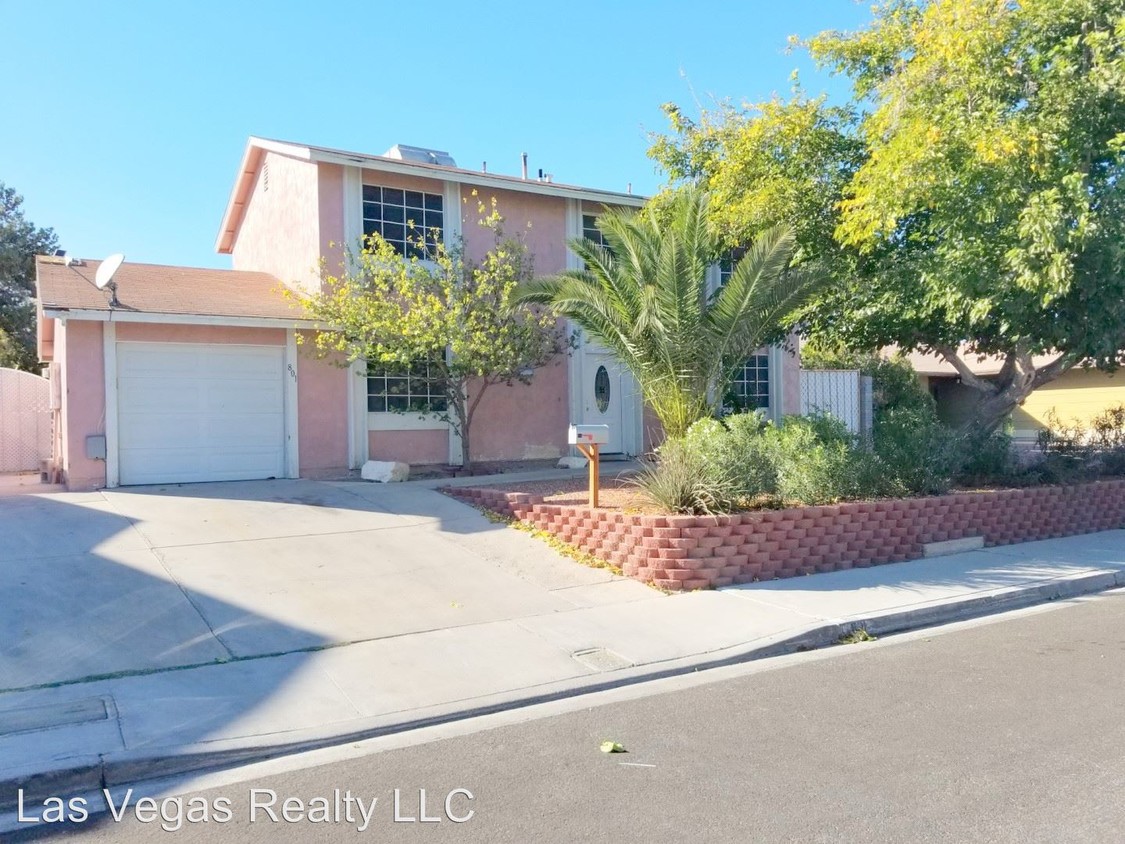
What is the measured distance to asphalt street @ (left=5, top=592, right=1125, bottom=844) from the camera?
175 inches

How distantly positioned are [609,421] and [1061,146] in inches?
344

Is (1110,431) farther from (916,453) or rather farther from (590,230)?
(590,230)

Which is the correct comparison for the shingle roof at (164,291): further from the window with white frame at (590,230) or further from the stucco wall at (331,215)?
the window with white frame at (590,230)

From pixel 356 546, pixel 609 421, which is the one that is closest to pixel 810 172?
pixel 609 421

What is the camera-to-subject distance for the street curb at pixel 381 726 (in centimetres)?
509

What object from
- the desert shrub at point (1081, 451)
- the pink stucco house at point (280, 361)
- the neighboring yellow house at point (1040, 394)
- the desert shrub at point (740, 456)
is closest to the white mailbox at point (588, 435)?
the desert shrub at point (740, 456)

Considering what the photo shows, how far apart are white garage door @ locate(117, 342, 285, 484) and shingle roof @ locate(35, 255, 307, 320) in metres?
0.57

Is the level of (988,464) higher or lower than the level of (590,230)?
lower

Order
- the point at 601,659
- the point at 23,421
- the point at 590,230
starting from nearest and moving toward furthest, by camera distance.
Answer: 1. the point at 601,659
2. the point at 590,230
3. the point at 23,421

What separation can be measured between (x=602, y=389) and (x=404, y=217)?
4885 mm

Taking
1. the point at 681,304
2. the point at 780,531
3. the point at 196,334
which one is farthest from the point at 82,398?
the point at 780,531

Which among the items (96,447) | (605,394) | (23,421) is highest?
(605,394)

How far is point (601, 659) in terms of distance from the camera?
7273 mm

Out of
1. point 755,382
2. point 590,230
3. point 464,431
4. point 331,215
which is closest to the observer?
point 331,215
